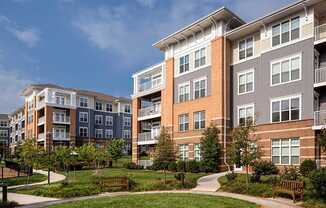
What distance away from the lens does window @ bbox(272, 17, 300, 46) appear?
83.8 feet

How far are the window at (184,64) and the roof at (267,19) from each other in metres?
5.79

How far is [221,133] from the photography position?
29.8m

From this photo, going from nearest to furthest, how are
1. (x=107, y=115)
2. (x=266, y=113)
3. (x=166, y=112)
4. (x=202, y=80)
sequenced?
(x=266, y=113) → (x=202, y=80) → (x=166, y=112) → (x=107, y=115)

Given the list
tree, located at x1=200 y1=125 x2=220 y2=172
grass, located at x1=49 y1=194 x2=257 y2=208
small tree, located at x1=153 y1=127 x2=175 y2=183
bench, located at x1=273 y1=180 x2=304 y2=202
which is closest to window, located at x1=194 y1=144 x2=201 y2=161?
tree, located at x1=200 y1=125 x2=220 y2=172

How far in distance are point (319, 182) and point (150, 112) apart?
27.4 m

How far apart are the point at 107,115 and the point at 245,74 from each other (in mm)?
42938

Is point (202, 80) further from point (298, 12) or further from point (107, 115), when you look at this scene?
point (107, 115)

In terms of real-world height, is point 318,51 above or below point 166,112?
above

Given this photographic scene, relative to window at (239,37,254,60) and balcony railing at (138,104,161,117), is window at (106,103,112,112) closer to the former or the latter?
balcony railing at (138,104,161,117)

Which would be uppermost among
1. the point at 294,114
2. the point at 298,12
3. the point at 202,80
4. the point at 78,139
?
the point at 298,12

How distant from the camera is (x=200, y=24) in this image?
106 ft

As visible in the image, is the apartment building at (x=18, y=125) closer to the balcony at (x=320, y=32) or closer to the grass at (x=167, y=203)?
the grass at (x=167, y=203)

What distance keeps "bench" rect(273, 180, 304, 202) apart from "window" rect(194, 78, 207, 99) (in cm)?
1742

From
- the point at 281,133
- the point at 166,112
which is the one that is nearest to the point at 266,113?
the point at 281,133
